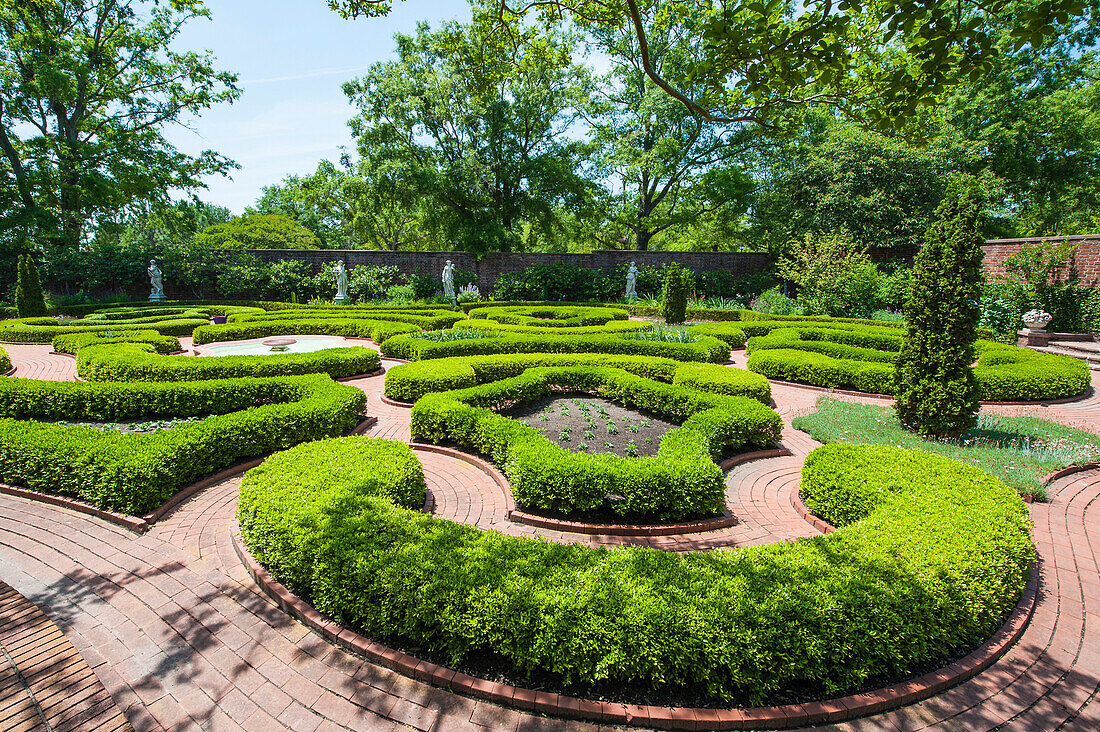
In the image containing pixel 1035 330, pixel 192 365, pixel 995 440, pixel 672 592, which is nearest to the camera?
pixel 672 592

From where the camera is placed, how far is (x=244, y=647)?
3057 mm

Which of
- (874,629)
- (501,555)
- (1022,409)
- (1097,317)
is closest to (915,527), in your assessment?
(874,629)

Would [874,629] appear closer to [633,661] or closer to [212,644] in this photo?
[633,661]

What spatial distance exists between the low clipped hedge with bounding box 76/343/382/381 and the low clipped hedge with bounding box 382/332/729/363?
159 cm

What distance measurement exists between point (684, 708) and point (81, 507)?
5.71 m

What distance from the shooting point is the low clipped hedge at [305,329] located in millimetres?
12867

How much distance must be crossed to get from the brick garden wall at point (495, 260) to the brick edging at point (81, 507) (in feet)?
62.0

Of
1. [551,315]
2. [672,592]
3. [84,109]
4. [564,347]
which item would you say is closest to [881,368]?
[564,347]

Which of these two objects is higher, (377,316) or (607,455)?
(377,316)

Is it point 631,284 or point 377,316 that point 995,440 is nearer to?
point 377,316

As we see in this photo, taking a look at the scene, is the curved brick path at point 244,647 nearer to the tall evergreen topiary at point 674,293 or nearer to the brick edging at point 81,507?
the brick edging at point 81,507

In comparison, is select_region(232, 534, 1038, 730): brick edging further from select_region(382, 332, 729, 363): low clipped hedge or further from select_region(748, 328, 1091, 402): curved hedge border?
select_region(382, 332, 729, 363): low clipped hedge

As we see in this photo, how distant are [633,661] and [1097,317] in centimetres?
1891

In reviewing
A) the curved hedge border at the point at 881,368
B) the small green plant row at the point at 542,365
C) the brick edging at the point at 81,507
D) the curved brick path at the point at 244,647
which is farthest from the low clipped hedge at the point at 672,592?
the curved hedge border at the point at 881,368
